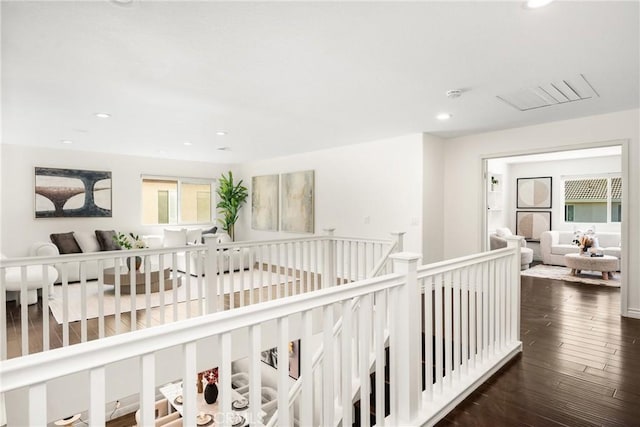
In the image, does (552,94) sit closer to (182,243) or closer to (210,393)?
(210,393)

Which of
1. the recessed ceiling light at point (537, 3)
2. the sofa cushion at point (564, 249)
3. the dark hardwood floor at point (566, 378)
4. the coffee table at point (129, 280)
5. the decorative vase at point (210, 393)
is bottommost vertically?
the decorative vase at point (210, 393)

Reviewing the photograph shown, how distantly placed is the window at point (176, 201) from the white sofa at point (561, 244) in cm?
727

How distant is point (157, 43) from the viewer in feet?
6.92

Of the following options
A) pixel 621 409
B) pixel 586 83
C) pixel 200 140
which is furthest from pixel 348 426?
pixel 200 140

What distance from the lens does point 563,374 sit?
8.25ft

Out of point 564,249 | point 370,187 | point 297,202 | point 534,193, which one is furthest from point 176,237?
point 534,193

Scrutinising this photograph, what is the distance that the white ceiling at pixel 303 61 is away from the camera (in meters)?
1.82

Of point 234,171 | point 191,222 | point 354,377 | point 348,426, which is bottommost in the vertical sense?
point 354,377

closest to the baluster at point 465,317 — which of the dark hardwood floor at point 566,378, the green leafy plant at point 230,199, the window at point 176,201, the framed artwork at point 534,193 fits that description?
the dark hardwood floor at point 566,378

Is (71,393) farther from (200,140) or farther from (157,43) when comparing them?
(200,140)

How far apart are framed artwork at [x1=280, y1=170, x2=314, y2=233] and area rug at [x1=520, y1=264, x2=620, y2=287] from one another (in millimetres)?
4075

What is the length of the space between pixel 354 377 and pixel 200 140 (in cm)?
404

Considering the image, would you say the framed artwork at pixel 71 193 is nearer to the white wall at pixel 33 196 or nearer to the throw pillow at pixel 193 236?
the white wall at pixel 33 196

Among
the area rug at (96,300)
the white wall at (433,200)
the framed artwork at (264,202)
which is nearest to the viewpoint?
the area rug at (96,300)
